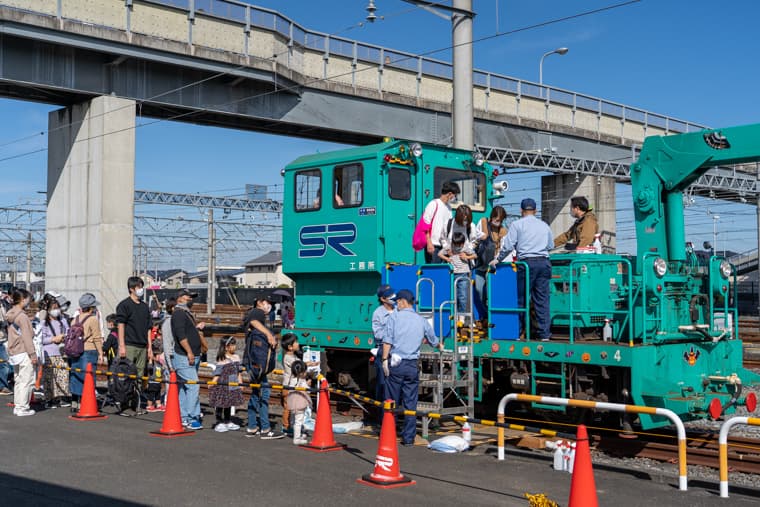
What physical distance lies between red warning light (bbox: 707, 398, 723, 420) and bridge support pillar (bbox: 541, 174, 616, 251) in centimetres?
2880

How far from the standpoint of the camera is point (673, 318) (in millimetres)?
9969

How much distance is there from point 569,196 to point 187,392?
94.5 feet

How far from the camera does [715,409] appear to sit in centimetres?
942

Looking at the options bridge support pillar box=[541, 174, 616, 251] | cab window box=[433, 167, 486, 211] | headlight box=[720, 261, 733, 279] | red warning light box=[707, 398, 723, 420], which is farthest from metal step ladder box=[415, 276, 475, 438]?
bridge support pillar box=[541, 174, 616, 251]

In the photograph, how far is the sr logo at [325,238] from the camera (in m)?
12.6

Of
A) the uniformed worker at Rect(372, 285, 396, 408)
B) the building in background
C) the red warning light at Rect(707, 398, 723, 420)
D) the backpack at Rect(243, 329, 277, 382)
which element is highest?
the building in background

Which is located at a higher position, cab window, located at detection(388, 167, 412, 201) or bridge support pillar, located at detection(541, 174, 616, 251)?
bridge support pillar, located at detection(541, 174, 616, 251)

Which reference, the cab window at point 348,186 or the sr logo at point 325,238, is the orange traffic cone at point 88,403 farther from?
the cab window at point 348,186

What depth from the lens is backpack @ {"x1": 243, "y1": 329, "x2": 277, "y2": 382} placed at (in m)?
11.1

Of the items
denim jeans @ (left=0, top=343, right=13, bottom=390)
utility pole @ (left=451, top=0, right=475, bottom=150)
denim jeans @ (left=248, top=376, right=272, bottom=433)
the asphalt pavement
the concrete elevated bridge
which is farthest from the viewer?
the concrete elevated bridge

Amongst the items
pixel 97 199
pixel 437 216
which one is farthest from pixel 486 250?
pixel 97 199

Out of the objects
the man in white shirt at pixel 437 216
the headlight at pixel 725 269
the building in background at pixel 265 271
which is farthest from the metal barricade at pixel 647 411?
Result: the building in background at pixel 265 271

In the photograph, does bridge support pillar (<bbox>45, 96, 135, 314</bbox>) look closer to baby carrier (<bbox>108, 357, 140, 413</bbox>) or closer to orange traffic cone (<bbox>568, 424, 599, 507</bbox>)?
baby carrier (<bbox>108, 357, 140, 413</bbox>)

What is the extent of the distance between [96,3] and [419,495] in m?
18.3
